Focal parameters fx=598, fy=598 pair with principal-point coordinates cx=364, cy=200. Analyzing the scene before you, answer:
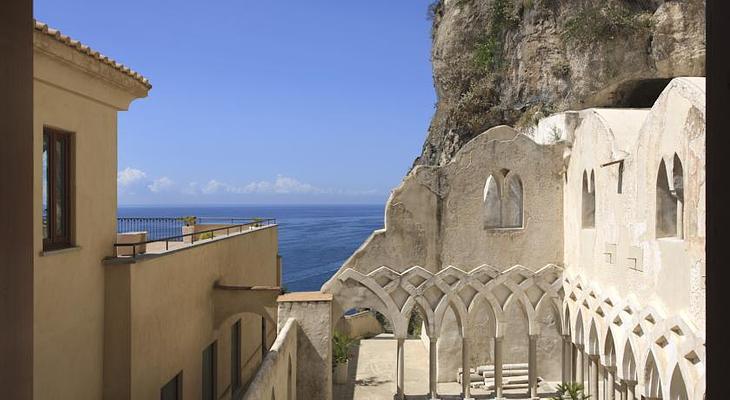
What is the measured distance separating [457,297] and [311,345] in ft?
12.7

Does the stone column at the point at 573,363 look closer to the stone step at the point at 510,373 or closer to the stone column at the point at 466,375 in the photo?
the stone step at the point at 510,373

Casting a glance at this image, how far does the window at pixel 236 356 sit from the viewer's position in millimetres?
14980

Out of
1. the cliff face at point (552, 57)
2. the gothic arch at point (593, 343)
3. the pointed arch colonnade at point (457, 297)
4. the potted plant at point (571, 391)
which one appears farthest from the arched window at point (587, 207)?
the cliff face at point (552, 57)

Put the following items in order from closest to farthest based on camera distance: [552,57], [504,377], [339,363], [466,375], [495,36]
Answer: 1. [466,375]
2. [504,377]
3. [339,363]
4. [552,57]
5. [495,36]

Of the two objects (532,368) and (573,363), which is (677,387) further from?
(573,363)

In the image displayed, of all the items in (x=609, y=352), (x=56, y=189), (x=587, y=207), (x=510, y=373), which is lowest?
(x=510, y=373)

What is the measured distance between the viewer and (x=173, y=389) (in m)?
10.6

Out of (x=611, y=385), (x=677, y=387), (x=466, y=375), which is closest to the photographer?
(x=677, y=387)

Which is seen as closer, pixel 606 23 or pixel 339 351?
pixel 339 351

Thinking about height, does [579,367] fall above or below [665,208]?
below

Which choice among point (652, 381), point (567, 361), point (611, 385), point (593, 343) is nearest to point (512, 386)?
point (567, 361)

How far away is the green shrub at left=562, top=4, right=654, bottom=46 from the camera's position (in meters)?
19.3

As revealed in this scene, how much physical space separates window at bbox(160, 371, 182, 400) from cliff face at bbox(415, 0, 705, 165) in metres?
14.1
